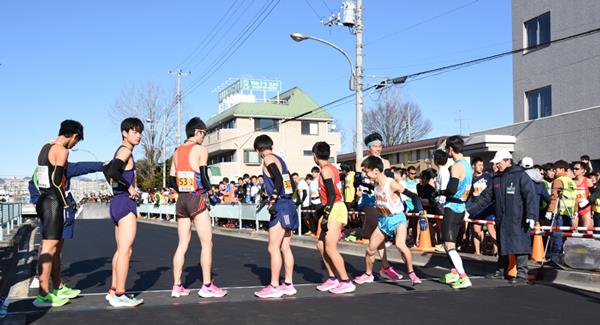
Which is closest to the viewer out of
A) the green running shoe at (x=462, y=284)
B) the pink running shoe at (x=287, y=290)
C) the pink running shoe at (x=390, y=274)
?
the pink running shoe at (x=287, y=290)

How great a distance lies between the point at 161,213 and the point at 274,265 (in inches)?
1055

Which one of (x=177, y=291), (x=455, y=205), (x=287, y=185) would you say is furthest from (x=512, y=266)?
(x=177, y=291)

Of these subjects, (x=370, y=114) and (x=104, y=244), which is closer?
(x=104, y=244)

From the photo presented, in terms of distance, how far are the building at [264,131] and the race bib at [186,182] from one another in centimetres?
4836

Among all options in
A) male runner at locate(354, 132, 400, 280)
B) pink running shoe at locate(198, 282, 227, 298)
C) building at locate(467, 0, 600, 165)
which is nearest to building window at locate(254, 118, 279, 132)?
building at locate(467, 0, 600, 165)

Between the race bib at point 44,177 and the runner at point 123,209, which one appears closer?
the runner at point 123,209

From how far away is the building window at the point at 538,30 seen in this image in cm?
2503

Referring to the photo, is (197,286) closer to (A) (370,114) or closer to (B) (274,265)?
(B) (274,265)

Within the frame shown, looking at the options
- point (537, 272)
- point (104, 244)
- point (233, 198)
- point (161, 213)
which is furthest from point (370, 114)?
point (537, 272)

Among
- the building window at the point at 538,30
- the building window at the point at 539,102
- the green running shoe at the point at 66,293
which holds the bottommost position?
the green running shoe at the point at 66,293

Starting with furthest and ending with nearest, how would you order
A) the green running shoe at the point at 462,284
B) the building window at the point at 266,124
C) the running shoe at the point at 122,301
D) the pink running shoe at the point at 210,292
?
the building window at the point at 266,124 → the green running shoe at the point at 462,284 → the pink running shoe at the point at 210,292 → the running shoe at the point at 122,301

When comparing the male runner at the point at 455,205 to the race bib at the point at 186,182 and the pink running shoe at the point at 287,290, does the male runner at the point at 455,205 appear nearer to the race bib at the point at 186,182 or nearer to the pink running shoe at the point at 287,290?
the pink running shoe at the point at 287,290

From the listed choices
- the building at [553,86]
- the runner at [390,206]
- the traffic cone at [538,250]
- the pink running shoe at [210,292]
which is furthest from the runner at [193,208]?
the building at [553,86]

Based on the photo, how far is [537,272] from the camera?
9414 millimetres
